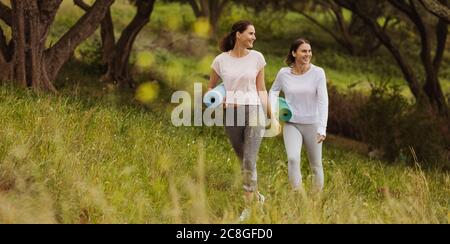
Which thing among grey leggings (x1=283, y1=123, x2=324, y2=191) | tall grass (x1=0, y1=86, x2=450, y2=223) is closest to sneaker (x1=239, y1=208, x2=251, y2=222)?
tall grass (x1=0, y1=86, x2=450, y2=223)

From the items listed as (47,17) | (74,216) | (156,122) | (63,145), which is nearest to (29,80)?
(47,17)

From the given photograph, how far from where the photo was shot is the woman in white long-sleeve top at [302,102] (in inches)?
321

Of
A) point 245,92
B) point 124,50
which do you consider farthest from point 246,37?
point 124,50

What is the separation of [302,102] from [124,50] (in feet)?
39.9

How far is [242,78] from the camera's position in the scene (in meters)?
7.78

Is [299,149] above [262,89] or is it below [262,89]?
below

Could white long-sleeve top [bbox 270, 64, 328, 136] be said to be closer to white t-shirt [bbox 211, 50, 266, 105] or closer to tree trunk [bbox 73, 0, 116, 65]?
white t-shirt [bbox 211, 50, 266, 105]

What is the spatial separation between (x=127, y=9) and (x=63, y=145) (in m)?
30.4

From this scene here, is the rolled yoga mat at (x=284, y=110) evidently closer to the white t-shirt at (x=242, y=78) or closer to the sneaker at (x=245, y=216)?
the white t-shirt at (x=242, y=78)

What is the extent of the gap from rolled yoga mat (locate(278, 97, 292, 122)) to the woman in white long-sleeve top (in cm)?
5

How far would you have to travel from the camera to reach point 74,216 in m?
6.44

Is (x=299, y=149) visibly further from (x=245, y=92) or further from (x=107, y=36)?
(x=107, y=36)

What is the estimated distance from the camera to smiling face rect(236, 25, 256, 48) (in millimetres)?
7785

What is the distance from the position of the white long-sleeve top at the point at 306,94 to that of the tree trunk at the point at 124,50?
11615 mm
